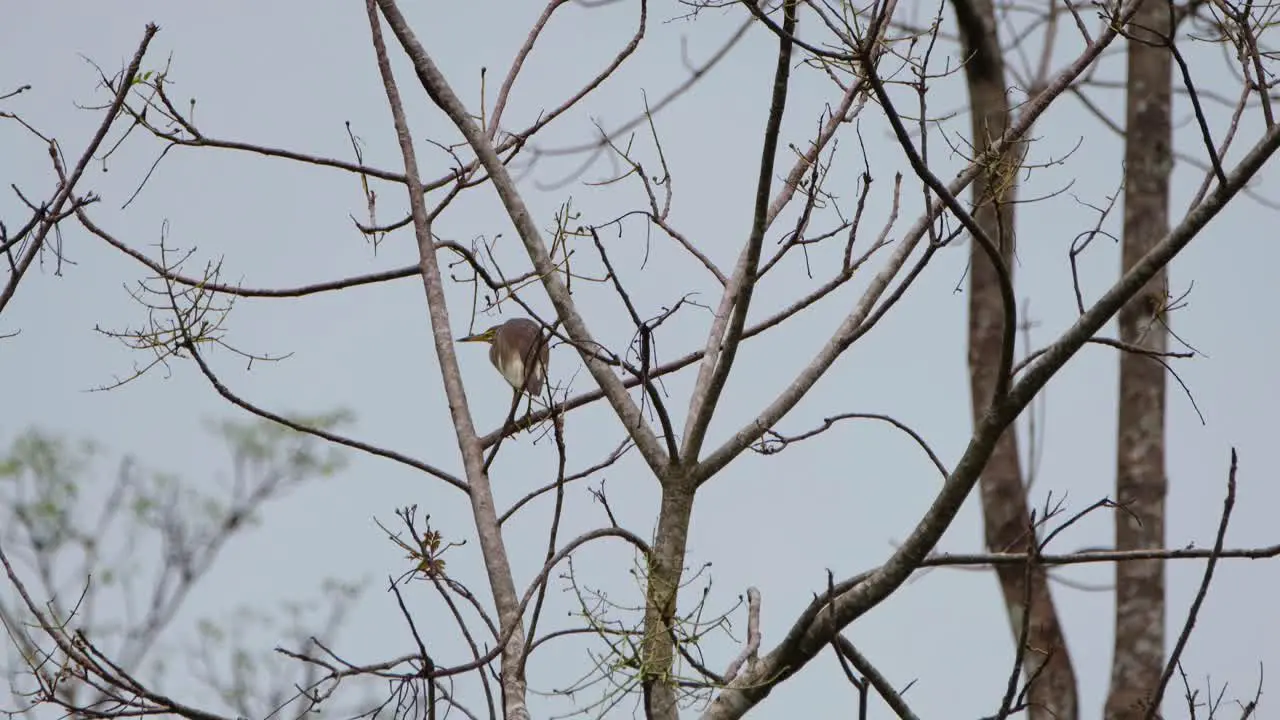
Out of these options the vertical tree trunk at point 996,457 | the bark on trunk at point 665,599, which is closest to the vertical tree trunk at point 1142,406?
the vertical tree trunk at point 996,457

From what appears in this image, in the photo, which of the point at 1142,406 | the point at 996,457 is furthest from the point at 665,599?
the point at 996,457

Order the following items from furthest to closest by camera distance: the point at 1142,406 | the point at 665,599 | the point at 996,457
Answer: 1. the point at 996,457
2. the point at 1142,406
3. the point at 665,599

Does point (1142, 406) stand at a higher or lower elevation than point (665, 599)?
higher

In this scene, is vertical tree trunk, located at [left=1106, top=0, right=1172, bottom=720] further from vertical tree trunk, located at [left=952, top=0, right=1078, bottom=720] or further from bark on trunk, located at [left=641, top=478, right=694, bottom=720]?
bark on trunk, located at [left=641, top=478, right=694, bottom=720]

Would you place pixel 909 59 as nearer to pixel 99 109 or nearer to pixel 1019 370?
pixel 1019 370

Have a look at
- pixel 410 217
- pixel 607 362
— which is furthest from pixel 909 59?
pixel 410 217

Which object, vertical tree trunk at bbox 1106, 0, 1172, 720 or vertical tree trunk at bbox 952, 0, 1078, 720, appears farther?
vertical tree trunk at bbox 952, 0, 1078, 720

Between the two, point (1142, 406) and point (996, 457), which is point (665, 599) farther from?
point (996, 457)

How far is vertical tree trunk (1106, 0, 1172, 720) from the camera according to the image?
5055 millimetres

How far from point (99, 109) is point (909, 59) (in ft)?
4.74

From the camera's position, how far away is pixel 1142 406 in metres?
5.43

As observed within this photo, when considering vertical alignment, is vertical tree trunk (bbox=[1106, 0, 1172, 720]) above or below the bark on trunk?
above

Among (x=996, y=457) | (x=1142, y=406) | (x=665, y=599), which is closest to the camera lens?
(x=665, y=599)

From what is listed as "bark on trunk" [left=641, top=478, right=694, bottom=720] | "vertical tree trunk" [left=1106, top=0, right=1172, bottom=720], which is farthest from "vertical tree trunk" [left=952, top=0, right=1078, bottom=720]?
"bark on trunk" [left=641, top=478, right=694, bottom=720]
